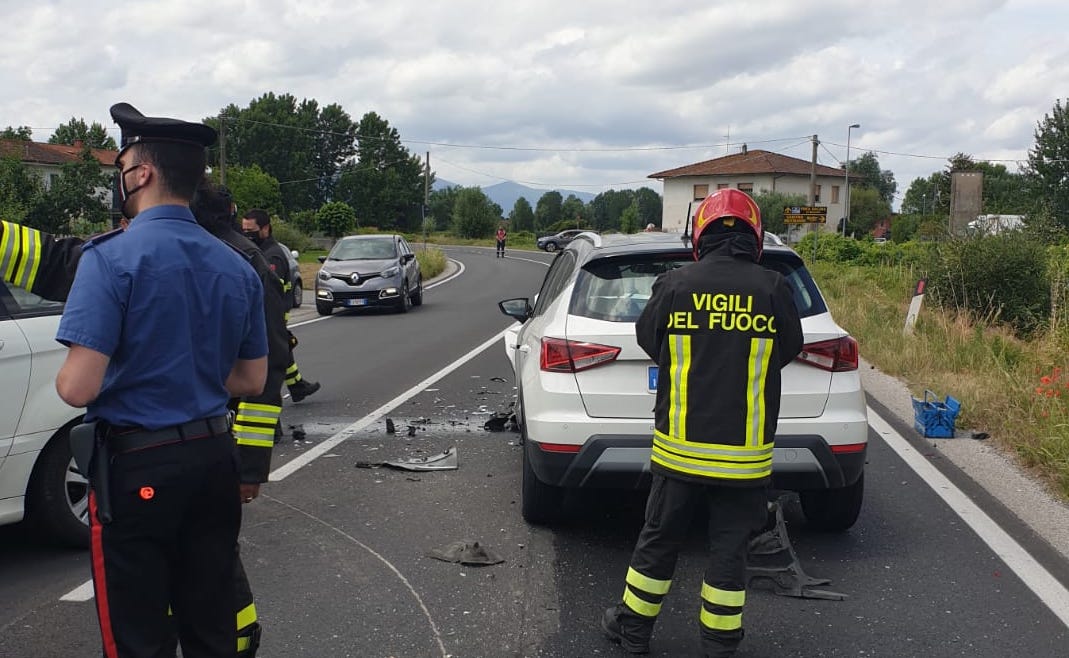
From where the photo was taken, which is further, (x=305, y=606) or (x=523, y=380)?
(x=523, y=380)

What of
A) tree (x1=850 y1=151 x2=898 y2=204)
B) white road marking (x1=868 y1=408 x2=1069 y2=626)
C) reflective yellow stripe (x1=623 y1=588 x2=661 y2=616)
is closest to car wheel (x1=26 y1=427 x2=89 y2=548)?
A: reflective yellow stripe (x1=623 y1=588 x2=661 y2=616)

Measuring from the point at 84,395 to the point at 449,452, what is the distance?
5134mm

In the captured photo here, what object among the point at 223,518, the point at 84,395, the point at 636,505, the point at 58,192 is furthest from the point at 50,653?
the point at 58,192

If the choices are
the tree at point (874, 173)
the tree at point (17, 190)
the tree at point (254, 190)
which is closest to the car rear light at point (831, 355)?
the tree at point (17, 190)

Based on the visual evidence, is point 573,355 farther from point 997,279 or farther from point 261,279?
point 997,279

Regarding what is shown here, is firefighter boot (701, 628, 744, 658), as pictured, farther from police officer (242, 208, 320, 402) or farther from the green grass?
police officer (242, 208, 320, 402)

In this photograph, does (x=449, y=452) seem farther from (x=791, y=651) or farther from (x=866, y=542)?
(x=791, y=651)

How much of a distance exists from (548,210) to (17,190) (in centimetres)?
8984

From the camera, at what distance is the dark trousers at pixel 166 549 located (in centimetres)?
262

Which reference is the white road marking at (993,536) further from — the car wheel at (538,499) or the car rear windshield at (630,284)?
the car wheel at (538,499)

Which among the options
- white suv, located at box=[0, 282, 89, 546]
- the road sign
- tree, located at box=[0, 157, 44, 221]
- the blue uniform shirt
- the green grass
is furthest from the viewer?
tree, located at box=[0, 157, 44, 221]

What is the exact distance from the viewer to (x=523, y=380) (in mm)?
5766

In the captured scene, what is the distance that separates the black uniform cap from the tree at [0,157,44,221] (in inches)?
1942

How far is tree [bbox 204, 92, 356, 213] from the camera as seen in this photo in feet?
354
